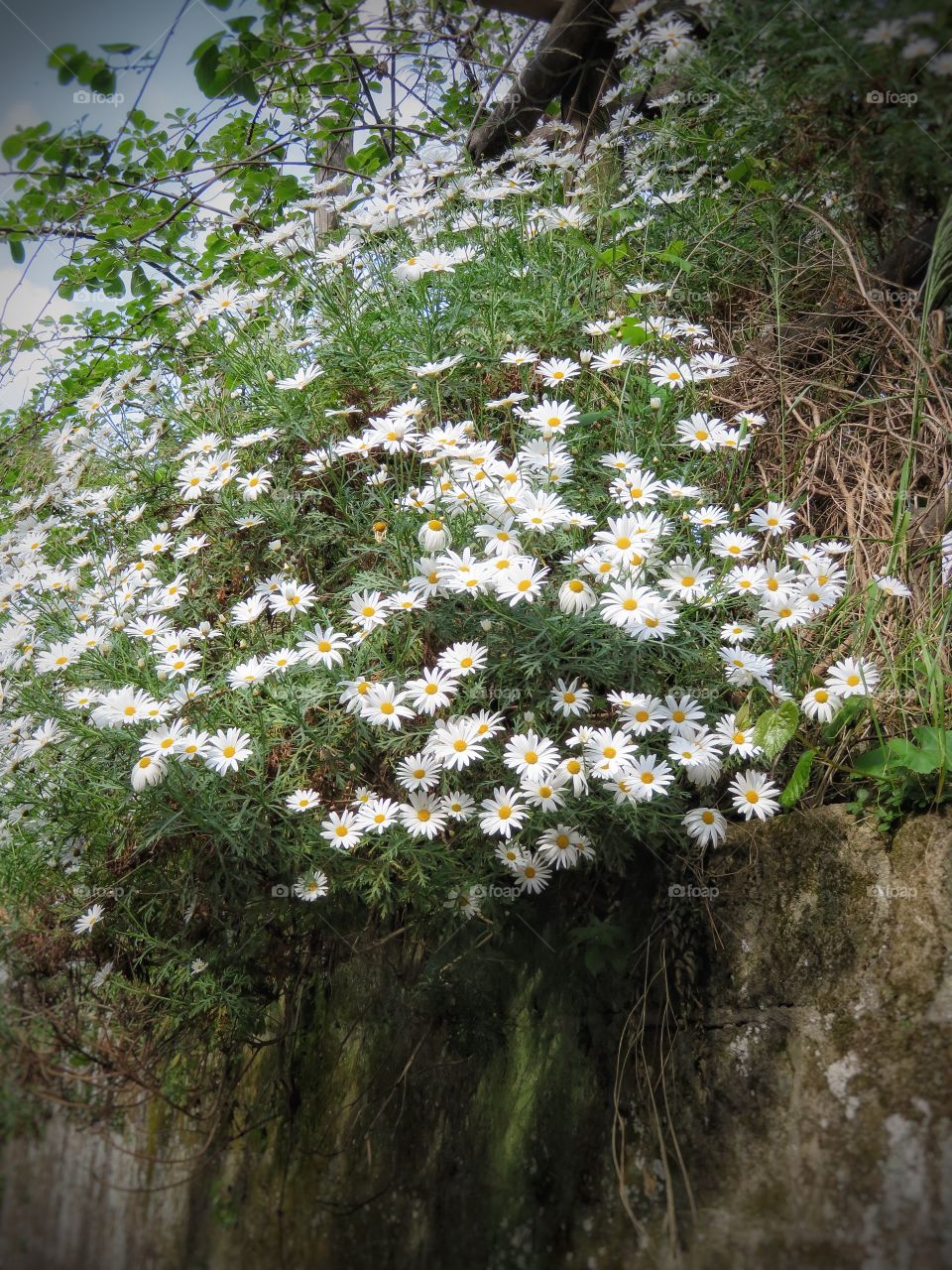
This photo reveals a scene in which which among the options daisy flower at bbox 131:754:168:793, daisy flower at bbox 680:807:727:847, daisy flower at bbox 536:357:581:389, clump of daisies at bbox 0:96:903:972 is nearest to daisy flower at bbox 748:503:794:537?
clump of daisies at bbox 0:96:903:972

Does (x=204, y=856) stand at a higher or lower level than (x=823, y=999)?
higher

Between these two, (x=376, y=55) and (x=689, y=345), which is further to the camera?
(x=376, y=55)

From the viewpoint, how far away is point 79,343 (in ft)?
14.9

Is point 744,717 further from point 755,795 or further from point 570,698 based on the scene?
point 570,698

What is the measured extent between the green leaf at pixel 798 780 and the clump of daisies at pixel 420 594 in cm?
5

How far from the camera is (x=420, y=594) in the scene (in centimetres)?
209

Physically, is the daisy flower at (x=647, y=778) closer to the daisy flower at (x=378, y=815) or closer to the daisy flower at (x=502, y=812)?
the daisy flower at (x=502, y=812)

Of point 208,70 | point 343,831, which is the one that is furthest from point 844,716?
point 208,70

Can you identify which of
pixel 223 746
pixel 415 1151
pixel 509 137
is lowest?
pixel 415 1151

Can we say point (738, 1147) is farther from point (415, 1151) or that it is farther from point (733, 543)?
point (733, 543)

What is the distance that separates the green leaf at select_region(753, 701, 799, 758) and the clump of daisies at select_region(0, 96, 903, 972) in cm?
2

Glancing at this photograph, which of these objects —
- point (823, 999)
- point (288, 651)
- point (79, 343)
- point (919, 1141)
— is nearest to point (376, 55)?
point (79, 343)

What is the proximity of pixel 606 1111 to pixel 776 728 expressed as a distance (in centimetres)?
85

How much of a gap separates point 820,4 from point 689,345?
0.95m
